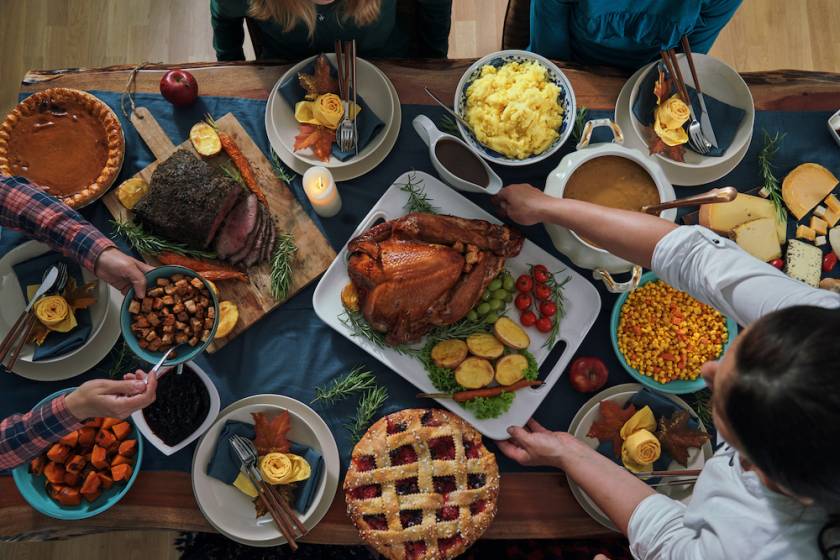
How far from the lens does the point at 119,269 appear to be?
181 cm

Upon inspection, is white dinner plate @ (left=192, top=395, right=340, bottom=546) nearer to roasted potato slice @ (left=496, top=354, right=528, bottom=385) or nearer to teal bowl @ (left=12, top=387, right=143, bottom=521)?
teal bowl @ (left=12, top=387, right=143, bottom=521)

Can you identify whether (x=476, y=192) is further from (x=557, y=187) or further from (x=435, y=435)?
(x=435, y=435)

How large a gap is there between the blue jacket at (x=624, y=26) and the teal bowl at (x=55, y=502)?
1962mm

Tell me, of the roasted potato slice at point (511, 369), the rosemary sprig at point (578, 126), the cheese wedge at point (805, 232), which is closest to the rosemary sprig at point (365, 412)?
the roasted potato slice at point (511, 369)

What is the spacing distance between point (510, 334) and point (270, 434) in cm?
83

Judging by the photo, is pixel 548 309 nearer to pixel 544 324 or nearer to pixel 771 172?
pixel 544 324

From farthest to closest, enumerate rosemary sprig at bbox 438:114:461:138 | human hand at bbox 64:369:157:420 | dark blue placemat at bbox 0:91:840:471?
rosemary sprig at bbox 438:114:461:138, dark blue placemat at bbox 0:91:840:471, human hand at bbox 64:369:157:420

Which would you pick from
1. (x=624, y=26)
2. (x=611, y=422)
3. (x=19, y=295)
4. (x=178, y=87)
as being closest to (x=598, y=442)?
(x=611, y=422)

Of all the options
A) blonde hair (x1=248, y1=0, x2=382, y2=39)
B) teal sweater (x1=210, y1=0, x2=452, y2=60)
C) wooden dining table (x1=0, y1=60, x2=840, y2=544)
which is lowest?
wooden dining table (x1=0, y1=60, x2=840, y2=544)

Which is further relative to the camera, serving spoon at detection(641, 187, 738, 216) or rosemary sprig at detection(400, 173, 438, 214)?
rosemary sprig at detection(400, 173, 438, 214)

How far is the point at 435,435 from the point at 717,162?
1297 millimetres

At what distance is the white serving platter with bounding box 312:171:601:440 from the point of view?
1958 millimetres

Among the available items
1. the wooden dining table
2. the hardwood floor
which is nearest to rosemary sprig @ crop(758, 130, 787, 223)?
the wooden dining table

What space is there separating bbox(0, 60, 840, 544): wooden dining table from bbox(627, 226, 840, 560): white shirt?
1.20 ft
